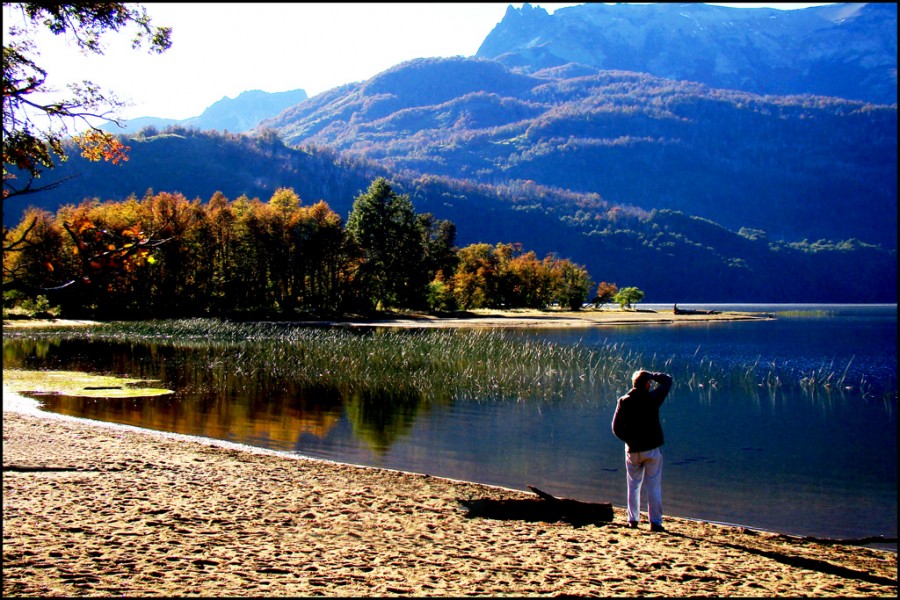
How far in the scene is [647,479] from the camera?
9875mm

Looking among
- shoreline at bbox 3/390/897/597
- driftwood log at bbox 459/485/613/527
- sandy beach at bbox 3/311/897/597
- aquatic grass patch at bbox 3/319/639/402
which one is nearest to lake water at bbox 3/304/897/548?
aquatic grass patch at bbox 3/319/639/402

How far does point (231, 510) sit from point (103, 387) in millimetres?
17729

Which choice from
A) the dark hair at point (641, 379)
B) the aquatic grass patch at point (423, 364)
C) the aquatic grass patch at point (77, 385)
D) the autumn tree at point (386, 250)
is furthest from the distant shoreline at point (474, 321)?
the dark hair at point (641, 379)

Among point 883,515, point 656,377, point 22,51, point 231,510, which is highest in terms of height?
point 22,51

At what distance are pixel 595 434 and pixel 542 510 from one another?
8599 mm

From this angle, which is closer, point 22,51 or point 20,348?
point 22,51

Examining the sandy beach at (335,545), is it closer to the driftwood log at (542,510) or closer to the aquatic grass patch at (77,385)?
the driftwood log at (542,510)

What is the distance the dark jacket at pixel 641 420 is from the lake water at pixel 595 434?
302 centimetres

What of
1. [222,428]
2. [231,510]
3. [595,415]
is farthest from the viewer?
[595,415]

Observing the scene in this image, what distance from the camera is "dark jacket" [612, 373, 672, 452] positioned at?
9.69 m

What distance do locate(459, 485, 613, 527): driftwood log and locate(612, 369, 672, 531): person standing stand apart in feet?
2.50

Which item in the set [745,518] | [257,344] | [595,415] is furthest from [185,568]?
[257,344]

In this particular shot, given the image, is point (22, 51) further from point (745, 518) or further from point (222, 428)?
point (745, 518)

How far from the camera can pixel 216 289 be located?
7631cm
